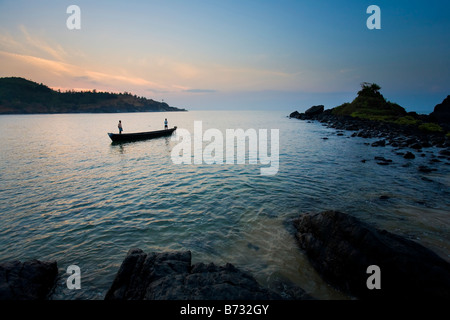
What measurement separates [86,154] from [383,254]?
108 feet

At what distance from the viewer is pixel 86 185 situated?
15852 millimetres

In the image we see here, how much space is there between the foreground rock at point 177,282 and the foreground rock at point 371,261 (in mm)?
2687

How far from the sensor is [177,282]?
5.00 meters

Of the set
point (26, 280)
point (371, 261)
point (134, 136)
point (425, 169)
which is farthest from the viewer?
point (134, 136)

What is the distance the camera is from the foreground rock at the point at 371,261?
16.8ft

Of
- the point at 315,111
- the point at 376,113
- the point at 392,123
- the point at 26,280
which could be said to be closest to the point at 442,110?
the point at 376,113

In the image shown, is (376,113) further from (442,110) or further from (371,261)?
(371,261)

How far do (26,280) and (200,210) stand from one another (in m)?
7.56

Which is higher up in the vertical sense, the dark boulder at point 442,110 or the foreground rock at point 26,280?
the dark boulder at point 442,110

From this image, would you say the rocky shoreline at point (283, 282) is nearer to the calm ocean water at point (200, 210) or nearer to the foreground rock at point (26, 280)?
the foreground rock at point (26, 280)

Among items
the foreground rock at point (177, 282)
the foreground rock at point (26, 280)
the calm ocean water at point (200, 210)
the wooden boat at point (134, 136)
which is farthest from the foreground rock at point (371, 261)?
the wooden boat at point (134, 136)

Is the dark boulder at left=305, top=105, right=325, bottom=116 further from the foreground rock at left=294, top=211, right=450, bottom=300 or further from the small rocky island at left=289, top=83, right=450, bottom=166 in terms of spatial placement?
the foreground rock at left=294, top=211, right=450, bottom=300
